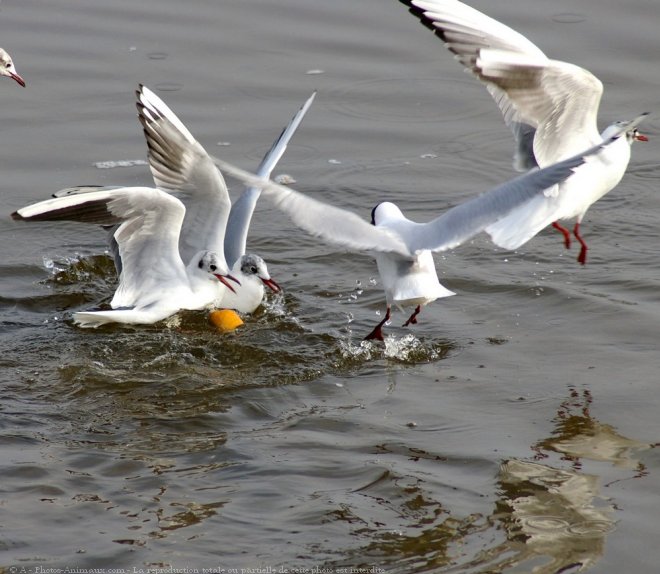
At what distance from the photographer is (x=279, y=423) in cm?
601

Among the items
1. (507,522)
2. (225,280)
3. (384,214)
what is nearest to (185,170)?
(225,280)

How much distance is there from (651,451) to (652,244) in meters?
3.03

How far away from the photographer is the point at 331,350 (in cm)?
705

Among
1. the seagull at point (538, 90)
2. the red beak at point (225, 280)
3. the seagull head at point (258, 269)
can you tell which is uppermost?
the seagull at point (538, 90)

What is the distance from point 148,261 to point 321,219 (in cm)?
203

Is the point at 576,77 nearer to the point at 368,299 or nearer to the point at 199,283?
the point at 368,299

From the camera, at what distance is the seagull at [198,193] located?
7703mm

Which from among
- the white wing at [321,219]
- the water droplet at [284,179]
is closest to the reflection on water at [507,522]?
the white wing at [321,219]

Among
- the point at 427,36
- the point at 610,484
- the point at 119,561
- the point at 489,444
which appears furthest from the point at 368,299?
the point at 427,36

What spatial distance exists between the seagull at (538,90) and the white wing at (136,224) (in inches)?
75.5

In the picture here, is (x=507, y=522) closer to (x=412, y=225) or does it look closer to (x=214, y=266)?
(x=412, y=225)

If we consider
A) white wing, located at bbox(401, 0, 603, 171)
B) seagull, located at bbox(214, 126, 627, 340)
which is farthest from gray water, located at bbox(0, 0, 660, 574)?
white wing, located at bbox(401, 0, 603, 171)

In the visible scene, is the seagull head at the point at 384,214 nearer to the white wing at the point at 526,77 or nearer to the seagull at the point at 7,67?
the white wing at the point at 526,77

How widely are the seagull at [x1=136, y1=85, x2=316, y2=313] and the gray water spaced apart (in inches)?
8.8
